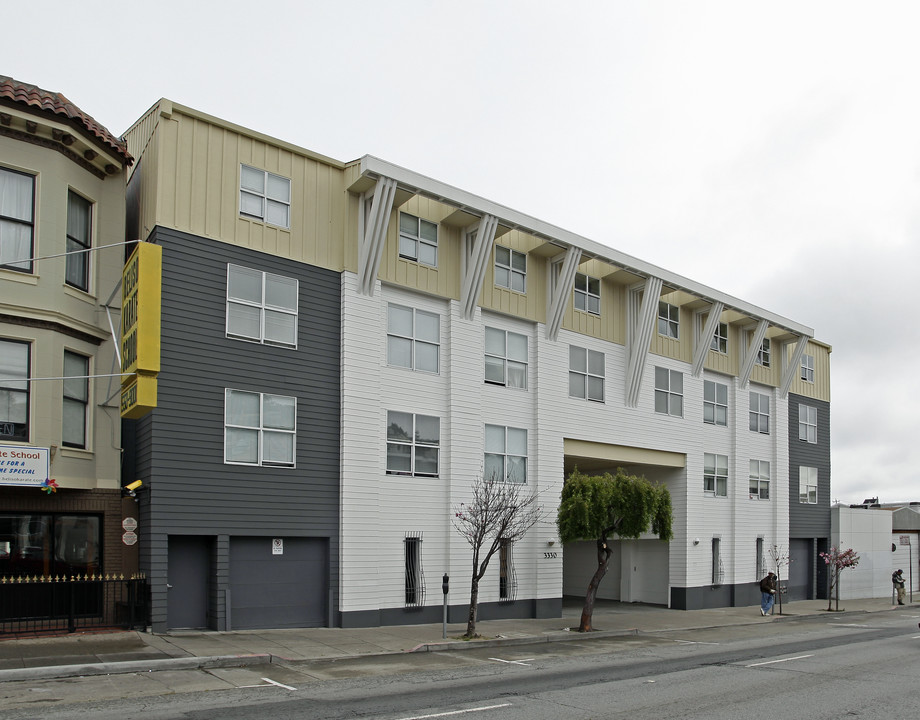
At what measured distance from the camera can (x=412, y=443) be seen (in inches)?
931

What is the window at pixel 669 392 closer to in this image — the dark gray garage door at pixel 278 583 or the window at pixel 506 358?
the window at pixel 506 358

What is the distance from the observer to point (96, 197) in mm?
20125

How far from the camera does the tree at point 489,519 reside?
20859mm

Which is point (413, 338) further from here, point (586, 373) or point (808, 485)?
point (808, 485)

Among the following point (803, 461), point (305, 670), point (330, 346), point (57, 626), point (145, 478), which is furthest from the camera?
point (803, 461)

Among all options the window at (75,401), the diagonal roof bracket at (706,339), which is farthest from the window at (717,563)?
the window at (75,401)

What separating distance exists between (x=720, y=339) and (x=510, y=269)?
12.2 metres

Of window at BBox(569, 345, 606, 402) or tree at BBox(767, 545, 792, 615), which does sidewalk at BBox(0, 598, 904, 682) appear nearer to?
window at BBox(569, 345, 606, 402)

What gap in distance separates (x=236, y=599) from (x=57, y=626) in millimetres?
3731

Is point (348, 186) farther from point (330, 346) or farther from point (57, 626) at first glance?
point (57, 626)

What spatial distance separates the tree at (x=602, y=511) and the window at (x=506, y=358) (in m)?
4.00

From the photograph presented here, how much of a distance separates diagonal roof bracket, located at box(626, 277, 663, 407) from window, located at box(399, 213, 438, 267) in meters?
8.69

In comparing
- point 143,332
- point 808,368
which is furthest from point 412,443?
point 808,368

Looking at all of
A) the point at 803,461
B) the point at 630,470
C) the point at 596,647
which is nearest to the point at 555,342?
the point at 630,470
